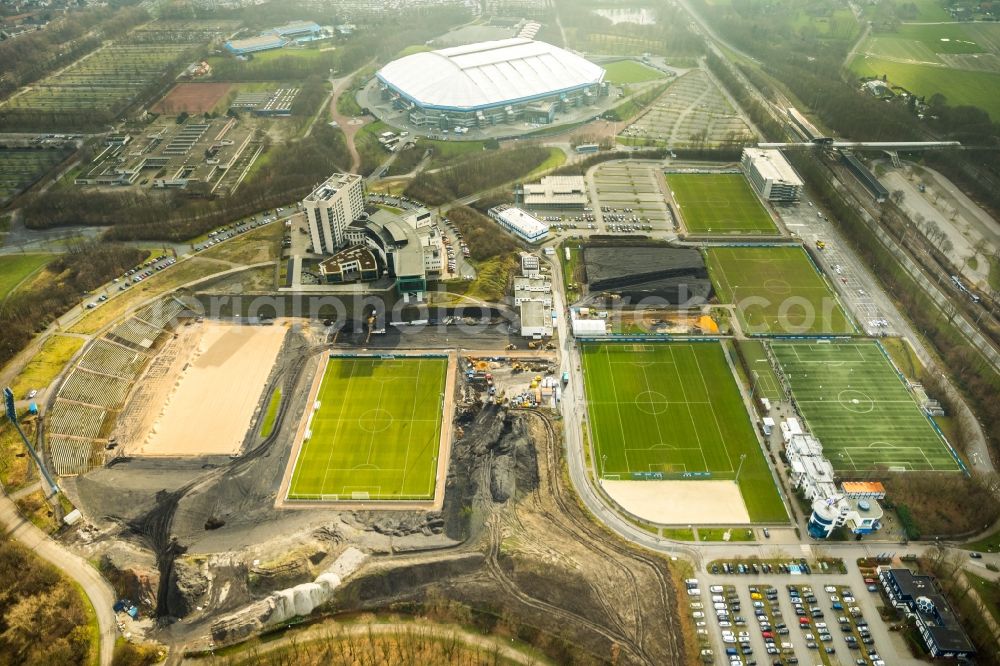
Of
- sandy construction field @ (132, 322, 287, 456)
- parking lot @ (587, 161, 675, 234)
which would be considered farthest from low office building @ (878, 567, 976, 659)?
sandy construction field @ (132, 322, 287, 456)

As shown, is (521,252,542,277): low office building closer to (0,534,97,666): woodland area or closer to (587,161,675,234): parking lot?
(587,161,675,234): parking lot

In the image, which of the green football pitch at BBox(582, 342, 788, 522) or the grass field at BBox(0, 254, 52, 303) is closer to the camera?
the green football pitch at BBox(582, 342, 788, 522)

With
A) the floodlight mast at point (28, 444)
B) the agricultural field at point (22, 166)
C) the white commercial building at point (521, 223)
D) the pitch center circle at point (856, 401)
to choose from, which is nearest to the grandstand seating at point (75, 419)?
the floodlight mast at point (28, 444)

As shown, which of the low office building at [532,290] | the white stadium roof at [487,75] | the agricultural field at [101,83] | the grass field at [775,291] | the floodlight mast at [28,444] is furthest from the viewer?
the agricultural field at [101,83]

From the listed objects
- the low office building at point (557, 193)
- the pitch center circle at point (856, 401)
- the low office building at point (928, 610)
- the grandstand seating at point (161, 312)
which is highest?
the low office building at point (557, 193)

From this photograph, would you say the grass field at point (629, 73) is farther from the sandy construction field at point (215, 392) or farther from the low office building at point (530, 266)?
the sandy construction field at point (215, 392)

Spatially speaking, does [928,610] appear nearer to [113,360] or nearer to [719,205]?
[719,205]

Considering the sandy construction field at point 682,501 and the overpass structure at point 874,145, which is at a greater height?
the overpass structure at point 874,145
